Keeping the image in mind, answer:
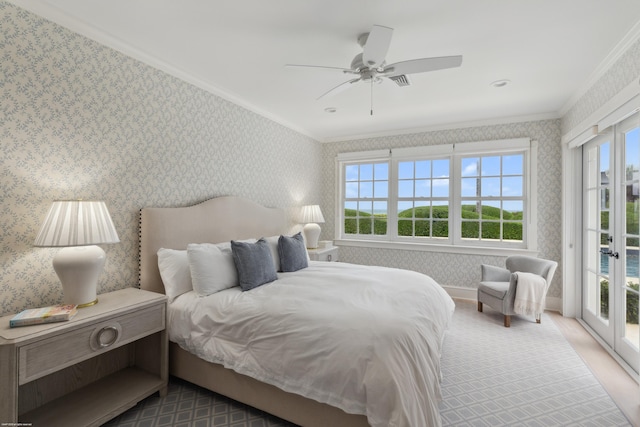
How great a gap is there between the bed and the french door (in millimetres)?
1545

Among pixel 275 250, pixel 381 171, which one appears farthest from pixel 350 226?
pixel 275 250

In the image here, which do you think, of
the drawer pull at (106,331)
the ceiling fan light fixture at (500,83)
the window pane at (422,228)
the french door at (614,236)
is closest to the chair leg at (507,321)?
the french door at (614,236)

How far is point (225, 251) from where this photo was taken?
2.59 metres

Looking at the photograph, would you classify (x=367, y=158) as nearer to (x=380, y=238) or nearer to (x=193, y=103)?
(x=380, y=238)

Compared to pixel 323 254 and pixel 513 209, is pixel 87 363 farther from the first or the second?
pixel 513 209

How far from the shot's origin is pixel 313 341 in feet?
5.40

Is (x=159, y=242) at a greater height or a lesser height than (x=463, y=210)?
lesser

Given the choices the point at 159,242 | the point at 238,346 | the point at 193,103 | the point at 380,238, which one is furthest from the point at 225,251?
the point at 380,238

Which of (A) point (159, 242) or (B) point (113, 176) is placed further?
(A) point (159, 242)

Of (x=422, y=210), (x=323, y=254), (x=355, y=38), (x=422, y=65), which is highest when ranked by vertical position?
(x=355, y=38)

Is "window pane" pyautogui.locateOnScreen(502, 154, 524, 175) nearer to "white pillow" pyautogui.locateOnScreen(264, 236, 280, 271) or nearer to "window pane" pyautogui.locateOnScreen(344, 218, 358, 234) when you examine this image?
"window pane" pyautogui.locateOnScreen(344, 218, 358, 234)

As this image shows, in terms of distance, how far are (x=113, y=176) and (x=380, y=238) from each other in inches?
153

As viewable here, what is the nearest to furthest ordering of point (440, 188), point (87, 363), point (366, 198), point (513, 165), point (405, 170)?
1. point (87, 363)
2. point (513, 165)
3. point (440, 188)
4. point (405, 170)
5. point (366, 198)

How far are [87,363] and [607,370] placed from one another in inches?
160
